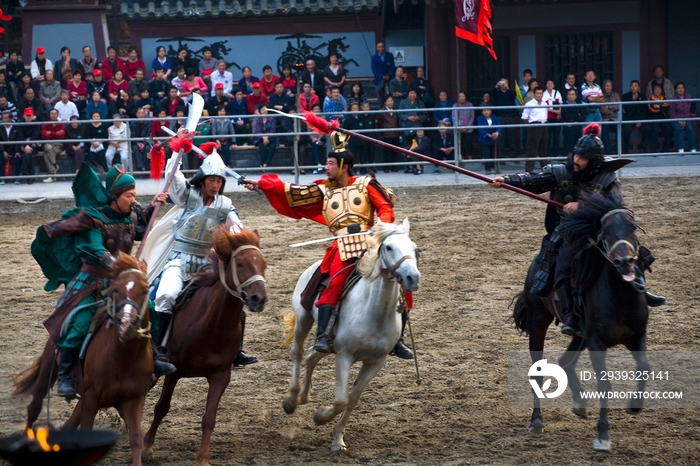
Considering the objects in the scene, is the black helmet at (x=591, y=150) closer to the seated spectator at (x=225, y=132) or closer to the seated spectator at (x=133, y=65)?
the seated spectator at (x=225, y=132)

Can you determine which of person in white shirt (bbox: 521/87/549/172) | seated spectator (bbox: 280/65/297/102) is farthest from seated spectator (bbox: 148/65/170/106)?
person in white shirt (bbox: 521/87/549/172)

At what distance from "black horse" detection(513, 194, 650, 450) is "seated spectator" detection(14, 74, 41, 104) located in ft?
43.7

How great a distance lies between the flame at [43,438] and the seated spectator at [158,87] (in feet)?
44.1

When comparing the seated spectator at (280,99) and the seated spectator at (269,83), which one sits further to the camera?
the seated spectator at (269,83)

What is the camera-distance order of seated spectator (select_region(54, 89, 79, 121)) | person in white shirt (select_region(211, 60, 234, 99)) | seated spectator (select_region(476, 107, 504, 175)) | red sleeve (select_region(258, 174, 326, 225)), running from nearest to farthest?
1. red sleeve (select_region(258, 174, 326, 225))
2. seated spectator (select_region(476, 107, 504, 175))
3. seated spectator (select_region(54, 89, 79, 121))
4. person in white shirt (select_region(211, 60, 234, 99))

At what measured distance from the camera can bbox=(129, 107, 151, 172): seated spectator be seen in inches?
618

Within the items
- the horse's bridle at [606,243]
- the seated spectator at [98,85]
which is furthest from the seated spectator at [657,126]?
the seated spectator at [98,85]

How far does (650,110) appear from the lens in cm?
1562

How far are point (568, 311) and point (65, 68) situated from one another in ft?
46.6

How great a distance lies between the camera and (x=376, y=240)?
630 centimetres

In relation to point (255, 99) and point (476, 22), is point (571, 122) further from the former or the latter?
point (255, 99)

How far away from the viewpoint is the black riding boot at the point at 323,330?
21.6 ft

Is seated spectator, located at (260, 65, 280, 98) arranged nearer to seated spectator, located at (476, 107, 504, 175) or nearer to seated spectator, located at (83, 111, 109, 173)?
seated spectator, located at (83, 111, 109, 173)

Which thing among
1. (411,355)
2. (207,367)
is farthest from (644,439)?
(207,367)
